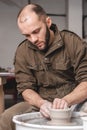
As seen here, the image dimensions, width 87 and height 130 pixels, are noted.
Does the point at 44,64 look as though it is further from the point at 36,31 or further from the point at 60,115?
the point at 60,115

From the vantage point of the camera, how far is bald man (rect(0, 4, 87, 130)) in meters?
1.59

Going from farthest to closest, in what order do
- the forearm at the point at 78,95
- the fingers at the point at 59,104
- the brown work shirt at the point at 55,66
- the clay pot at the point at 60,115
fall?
1. the brown work shirt at the point at 55,66
2. the forearm at the point at 78,95
3. the fingers at the point at 59,104
4. the clay pot at the point at 60,115

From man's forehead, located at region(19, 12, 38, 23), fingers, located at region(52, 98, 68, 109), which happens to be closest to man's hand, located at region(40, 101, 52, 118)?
fingers, located at region(52, 98, 68, 109)

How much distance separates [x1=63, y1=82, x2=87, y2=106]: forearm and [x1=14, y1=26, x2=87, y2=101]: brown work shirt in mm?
55

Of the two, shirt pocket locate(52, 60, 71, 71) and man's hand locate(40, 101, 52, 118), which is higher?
shirt pocket locate(52, 60, 71, 71)

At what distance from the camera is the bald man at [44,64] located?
159 centimetres

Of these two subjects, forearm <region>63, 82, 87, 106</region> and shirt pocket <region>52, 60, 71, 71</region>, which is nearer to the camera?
forearm <region>63, 82, 87, 106</region>

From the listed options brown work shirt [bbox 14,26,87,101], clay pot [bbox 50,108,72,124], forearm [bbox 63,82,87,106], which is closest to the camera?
clay pot [bbox 50,108,72,124]

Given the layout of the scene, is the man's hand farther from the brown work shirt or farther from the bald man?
the brown work shirt

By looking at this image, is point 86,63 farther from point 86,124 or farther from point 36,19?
point 86,124

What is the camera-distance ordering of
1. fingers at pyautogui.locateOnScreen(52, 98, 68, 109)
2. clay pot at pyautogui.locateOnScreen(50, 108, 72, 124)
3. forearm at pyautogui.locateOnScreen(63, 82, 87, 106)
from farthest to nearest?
forearm at pyautogui.locateOnScreen(63, 82, 87, 106) → fingers at pyautogui.locateOnScreen(52, 98, 68, 109) → clay pot at pyautogui.locateOnScreen(50, 108, 72, 124)

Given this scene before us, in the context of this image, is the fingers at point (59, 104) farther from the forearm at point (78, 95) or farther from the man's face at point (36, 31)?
the man's face at point (36, 31)

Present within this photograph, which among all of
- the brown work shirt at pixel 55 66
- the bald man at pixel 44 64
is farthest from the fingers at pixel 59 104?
the brown work shirt at pixel 55 66

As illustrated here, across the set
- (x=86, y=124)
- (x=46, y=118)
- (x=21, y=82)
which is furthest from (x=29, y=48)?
(x=86, y=124)
